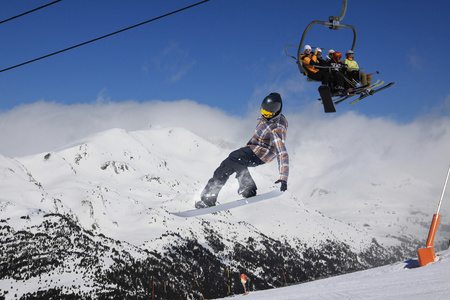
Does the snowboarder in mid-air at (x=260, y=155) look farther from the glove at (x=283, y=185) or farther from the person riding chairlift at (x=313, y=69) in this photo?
the person riding chairlift at (x=313, y=69)

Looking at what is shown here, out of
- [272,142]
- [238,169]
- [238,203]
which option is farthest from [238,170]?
[272,142]

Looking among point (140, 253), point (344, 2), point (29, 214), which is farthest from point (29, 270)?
point (344, 2)

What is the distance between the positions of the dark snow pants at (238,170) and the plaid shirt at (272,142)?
0.26m

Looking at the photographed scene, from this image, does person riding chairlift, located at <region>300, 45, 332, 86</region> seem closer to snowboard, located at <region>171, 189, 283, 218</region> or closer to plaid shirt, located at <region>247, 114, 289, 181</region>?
plaid shirt, located at <region>247, 114, 289, 181</region>

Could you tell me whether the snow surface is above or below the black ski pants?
below

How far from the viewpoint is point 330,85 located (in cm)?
877

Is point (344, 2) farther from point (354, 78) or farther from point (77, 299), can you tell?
point (77, 299)

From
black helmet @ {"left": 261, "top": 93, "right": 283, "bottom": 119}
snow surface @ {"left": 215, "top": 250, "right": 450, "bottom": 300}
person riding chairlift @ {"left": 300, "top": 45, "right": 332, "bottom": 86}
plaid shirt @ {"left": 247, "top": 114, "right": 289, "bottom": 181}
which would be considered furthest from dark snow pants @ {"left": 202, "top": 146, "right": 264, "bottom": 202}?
snow surface @ {"left": 215, "top": 250, "right": 450, "bottom": 300}

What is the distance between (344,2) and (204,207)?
5.08 meters

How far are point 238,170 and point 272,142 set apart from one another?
3.89 ft

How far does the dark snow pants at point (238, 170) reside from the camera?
7770mm

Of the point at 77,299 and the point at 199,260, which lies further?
the point at 199,260

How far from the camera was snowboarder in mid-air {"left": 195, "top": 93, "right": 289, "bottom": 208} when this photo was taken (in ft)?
22.2

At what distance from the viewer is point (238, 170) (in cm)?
797
